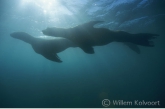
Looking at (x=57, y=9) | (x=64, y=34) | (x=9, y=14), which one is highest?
(x=9, y=14)

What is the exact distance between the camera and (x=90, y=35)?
602 centimetres

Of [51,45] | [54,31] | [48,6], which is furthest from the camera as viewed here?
[48,6]

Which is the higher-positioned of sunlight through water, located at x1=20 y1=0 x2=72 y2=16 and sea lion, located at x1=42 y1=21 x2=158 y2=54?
sunlight through water, located at x1=20 y1=0 x2=72 y2=16

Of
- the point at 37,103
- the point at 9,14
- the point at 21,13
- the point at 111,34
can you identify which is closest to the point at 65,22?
the point at 21,13

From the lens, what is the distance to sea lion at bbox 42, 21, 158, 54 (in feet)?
19.0

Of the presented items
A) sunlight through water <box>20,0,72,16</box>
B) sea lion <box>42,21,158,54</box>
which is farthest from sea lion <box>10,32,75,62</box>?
sunlight through water <box>20,0,72,16</box>

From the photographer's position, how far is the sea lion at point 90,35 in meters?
5.79

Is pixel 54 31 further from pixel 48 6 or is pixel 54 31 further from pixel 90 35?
pixel 48 6

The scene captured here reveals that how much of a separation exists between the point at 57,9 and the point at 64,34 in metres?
10.9

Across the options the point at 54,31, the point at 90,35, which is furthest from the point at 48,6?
the point at 90,35

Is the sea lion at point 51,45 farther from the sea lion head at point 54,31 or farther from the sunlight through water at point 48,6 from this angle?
the sunlight through water at point 48,6

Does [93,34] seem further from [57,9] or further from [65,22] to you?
[65,22]

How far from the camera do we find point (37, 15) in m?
18.3

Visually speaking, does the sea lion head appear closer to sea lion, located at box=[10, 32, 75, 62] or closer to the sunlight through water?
sea lion, located at box=[10, 32, 75, 62]
